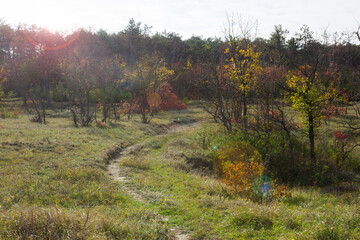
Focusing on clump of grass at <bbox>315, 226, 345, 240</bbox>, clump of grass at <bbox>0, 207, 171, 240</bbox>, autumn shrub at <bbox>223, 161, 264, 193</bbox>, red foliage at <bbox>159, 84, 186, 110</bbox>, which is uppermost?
red foliage at <bbox>159, 84, 186, 110</bbox>

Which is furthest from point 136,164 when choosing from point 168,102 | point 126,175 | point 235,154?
point 168,102

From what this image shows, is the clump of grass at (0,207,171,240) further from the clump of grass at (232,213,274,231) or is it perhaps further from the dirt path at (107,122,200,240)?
the clump of grass at (232,213,274,231)

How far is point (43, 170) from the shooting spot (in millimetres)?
9992

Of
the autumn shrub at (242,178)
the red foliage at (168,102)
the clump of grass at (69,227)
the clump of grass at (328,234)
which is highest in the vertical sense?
the red foliage at (168,102)

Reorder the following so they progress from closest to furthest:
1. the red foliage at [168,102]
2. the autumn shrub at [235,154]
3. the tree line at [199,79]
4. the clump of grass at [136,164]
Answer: the clump of grass at [136,164] → the autumn shrub at [235,154] → the tree line at [199,79] → the red foliage at [168,102]

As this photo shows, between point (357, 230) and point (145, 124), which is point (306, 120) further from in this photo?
point (145, 124)

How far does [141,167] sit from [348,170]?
1072 cm

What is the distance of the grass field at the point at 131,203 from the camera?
5.37 metres

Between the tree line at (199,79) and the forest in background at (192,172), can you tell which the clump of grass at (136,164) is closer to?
the forest in background at (192,172)

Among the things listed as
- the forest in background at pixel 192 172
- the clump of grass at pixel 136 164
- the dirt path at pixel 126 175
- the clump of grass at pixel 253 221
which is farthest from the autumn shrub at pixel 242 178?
the clump of grass at pixel 136 164

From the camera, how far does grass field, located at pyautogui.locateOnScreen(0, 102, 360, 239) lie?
537cm

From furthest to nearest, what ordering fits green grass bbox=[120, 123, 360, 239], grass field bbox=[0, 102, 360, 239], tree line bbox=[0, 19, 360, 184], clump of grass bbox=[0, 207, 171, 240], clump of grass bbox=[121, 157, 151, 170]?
tree line bbox=[0, 19, 360, 184] → clump of grass bbox=[121, 157, 151, 170] → green grass bbox=[120, 123, 360, 239] → grass field bbox=[0, 102, 360, 239] → clump of grass bbox=[0, 207, 171, 240]

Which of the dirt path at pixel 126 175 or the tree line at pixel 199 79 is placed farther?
the tree line at pixel 199 79

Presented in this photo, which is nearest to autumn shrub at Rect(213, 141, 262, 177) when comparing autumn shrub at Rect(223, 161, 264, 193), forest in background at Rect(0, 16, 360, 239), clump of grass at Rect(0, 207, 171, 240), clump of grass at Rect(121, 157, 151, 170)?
forest in background at Rect(0, 16, 360, 239)
